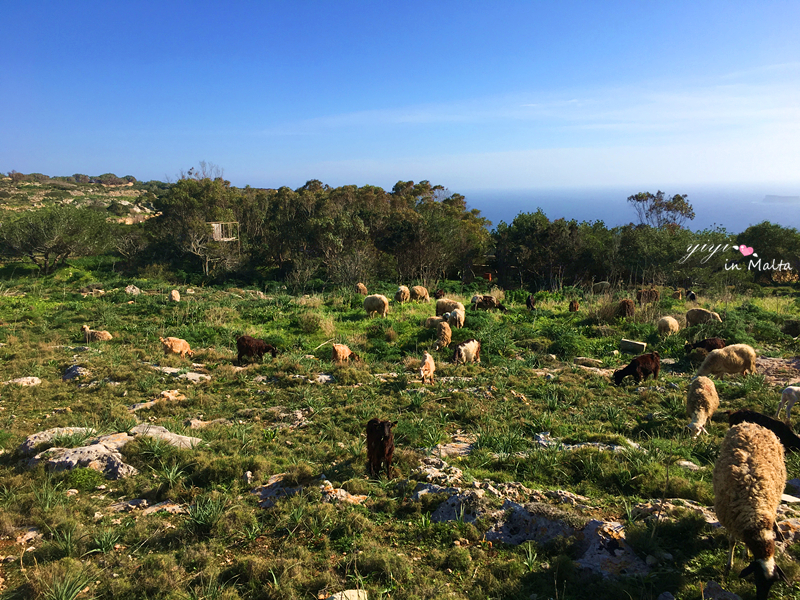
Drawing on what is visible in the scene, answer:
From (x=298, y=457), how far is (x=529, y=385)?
5.38 m

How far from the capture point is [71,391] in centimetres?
862

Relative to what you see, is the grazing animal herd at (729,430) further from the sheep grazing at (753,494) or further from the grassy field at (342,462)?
the grassy field at (342,462)

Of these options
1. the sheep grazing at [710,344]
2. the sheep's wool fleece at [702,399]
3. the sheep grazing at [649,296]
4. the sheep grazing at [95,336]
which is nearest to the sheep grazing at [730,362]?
the sheep grazing at [710,344]

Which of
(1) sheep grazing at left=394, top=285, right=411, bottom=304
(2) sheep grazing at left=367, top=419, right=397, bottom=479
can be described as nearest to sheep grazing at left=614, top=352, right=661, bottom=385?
(2) sheep grazing at left=367, top=419, right=397, bottom=479

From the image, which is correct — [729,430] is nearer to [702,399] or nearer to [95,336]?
[702,399]

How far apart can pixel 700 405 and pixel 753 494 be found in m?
3.93

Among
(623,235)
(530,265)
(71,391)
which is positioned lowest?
(71,391)

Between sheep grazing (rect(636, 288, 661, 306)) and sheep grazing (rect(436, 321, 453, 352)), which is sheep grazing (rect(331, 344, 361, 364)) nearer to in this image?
sheep grazing (rect(436, 321, 453, 352))

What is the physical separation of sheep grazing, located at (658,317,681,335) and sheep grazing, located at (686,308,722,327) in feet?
3.11

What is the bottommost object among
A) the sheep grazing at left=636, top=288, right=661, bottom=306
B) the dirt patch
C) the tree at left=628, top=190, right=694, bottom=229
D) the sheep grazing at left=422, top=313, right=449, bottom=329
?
the dirt patch

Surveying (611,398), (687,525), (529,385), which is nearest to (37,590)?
(687,525)

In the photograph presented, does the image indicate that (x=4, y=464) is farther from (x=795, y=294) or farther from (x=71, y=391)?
(x=795, y=294)

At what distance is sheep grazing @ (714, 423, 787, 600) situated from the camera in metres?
3.47

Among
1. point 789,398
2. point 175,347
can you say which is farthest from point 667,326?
point 175,347
